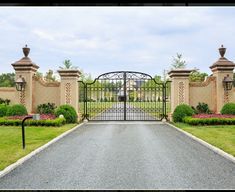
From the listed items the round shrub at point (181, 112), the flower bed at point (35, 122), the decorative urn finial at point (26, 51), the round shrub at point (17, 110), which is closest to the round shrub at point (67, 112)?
the flower bed at point (35, 122)

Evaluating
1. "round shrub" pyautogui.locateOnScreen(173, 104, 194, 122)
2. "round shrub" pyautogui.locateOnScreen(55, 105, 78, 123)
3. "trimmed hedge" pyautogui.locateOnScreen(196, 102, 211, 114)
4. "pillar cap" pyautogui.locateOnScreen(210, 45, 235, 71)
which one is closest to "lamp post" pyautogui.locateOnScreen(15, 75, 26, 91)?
"round shrub" pyautogui.locateOnScreen(55, 105, 78, 123)

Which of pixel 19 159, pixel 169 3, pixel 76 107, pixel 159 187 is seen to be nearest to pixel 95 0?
pixel 169 3

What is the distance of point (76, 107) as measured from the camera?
15.5 m

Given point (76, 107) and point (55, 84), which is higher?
point (55, 84)

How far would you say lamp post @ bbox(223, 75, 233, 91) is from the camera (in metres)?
15.1

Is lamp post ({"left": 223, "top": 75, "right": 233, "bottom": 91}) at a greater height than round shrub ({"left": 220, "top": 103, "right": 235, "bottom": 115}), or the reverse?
lamp post ({"left": 223, "top": 75, "right": 233, "bottom": 91})

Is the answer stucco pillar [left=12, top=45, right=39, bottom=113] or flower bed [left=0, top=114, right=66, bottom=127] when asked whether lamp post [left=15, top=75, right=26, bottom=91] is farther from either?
flower bed [left=0, top=114, right=66, bottom=127]

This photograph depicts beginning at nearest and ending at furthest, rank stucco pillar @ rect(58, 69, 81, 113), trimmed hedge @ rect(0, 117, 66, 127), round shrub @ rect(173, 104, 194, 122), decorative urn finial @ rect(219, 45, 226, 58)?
trimmed hedge @ rect(0, 117, 66, 127) → round shrub @ rect(173, 104, 194, 122) → stucco pillar @ rect(58, 69, 81, 113) → decorative urn finial @ rect(219, 45, 226, 58)

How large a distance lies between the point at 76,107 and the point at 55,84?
1.66 metres

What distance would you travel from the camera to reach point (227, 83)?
599 inches

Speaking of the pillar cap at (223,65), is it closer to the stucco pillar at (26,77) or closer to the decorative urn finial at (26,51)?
the stucco pillar at (26,77)

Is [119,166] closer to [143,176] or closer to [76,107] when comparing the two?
[143,176]

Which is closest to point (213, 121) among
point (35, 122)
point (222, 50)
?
point (222, 50)

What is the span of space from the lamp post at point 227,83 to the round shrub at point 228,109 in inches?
41.2
